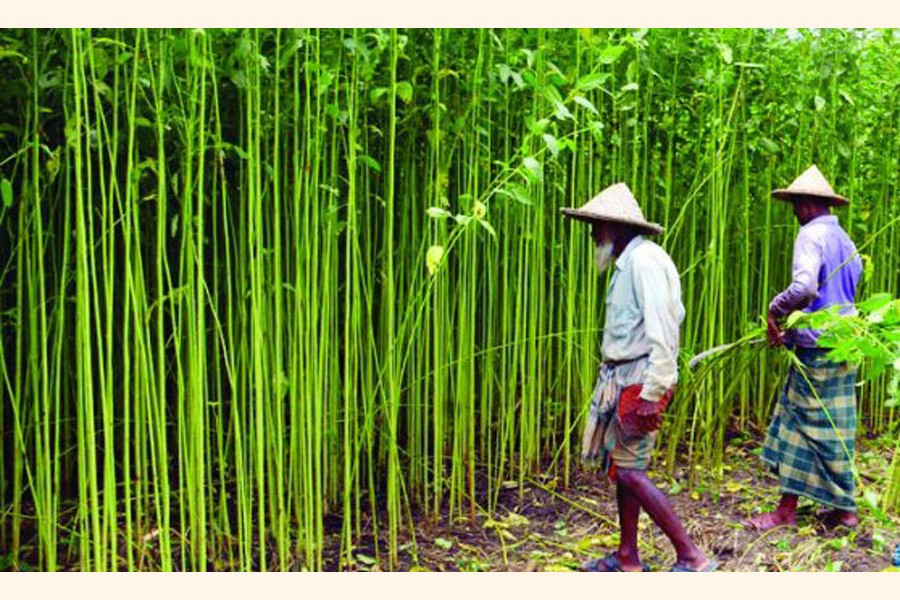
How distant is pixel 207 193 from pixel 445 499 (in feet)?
5.49

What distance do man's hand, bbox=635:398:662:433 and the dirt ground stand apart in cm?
65

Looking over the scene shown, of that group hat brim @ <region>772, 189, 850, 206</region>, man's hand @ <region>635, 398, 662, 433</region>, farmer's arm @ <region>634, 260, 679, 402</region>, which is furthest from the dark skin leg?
hat brim @ <region>772, 189, 850, 206</region>

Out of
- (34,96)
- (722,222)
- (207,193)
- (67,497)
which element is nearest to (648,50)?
(722,222)

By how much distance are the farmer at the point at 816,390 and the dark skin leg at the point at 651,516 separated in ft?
2.84

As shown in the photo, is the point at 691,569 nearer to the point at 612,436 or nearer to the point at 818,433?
the point at 612,436

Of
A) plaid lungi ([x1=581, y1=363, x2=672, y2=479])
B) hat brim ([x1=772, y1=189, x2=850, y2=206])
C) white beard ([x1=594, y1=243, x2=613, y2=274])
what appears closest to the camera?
plaid lungi ([x1=581, y1=363, x2=672, y2=479])

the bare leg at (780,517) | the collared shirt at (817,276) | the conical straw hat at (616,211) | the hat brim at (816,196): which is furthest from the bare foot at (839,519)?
the conical straw hat at (616,211)

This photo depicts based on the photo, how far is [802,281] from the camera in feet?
13.5

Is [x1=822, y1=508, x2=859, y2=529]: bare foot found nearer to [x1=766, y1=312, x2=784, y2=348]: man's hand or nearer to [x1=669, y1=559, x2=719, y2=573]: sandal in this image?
[x1=766, y1=312, x2=784, y2=348]: man's hand

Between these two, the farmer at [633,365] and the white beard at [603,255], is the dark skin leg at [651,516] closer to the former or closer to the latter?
the farmer at [633,365]

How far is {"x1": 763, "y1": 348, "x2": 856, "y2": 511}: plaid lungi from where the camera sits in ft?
13.9

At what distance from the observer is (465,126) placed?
161 inches

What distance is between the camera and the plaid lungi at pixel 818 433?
13.9 feet

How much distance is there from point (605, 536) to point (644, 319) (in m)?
1.23
